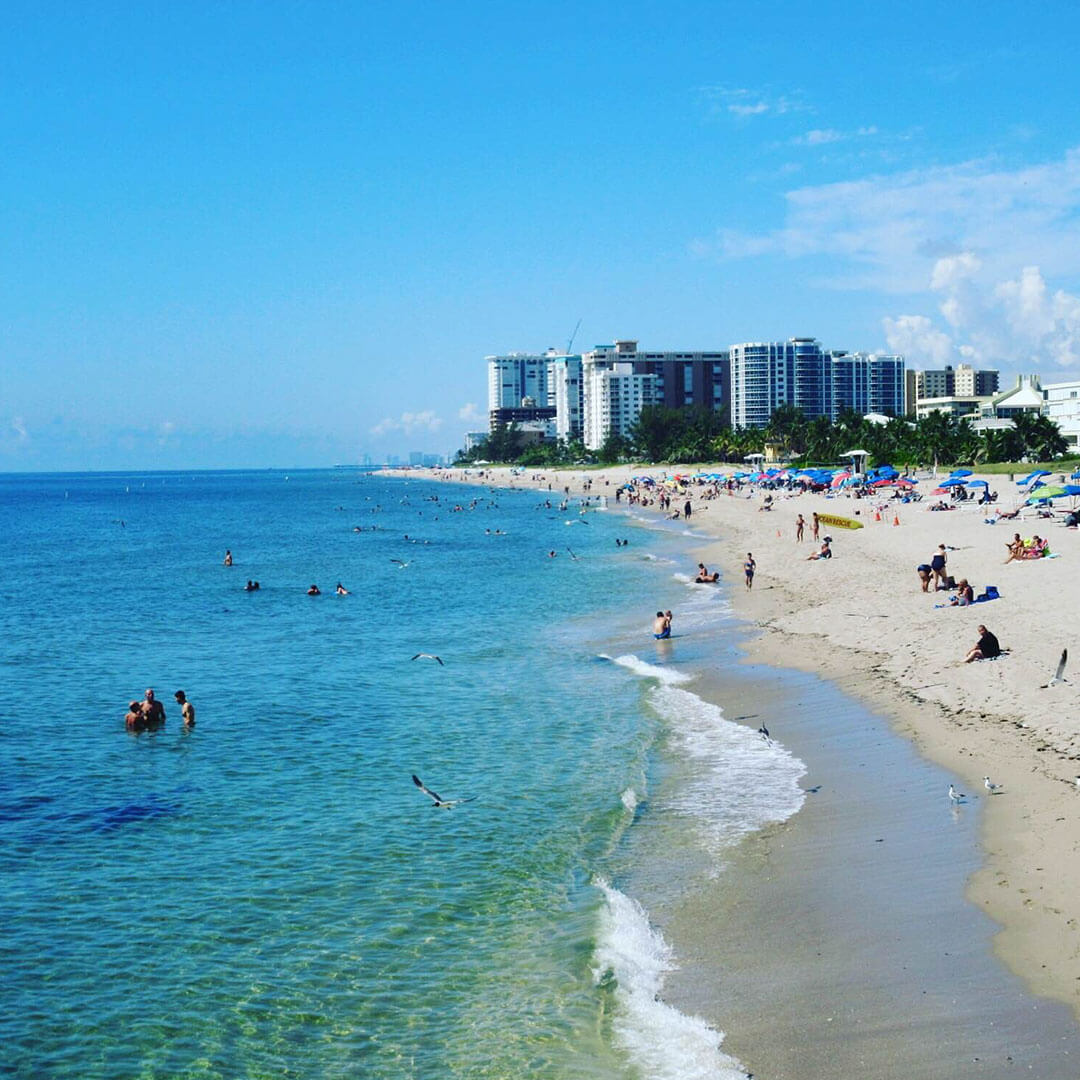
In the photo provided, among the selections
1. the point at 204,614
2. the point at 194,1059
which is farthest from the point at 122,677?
the point at 194,1059

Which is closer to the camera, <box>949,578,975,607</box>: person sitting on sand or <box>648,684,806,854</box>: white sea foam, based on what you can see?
<box>648,684,806,854</box>: white sea foam

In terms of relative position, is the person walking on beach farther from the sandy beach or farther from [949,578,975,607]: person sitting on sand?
[949,578,975,607]: person sitting on sand

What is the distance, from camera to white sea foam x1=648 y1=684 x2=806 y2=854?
16203 mm

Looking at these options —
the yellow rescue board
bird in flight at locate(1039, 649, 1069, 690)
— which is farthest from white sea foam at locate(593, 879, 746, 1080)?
the yellow rescue board

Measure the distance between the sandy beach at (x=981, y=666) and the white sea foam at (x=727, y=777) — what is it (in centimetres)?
252

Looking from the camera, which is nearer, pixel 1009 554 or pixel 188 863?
pixel 188 863

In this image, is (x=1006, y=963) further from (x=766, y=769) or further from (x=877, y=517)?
(x=877, y=517)

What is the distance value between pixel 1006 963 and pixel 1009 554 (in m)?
31.7

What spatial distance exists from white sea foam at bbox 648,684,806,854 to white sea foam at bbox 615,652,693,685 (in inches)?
123

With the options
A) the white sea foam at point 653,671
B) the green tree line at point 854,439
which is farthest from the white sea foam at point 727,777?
the green tree line at point 854,439

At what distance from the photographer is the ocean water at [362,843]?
10773 mm

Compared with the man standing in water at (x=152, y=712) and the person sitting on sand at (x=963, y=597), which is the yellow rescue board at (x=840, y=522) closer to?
the person sitting on sand at (x=963, y=597)

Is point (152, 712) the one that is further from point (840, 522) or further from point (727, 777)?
point (840, 522)

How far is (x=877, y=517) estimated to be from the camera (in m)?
61.7
